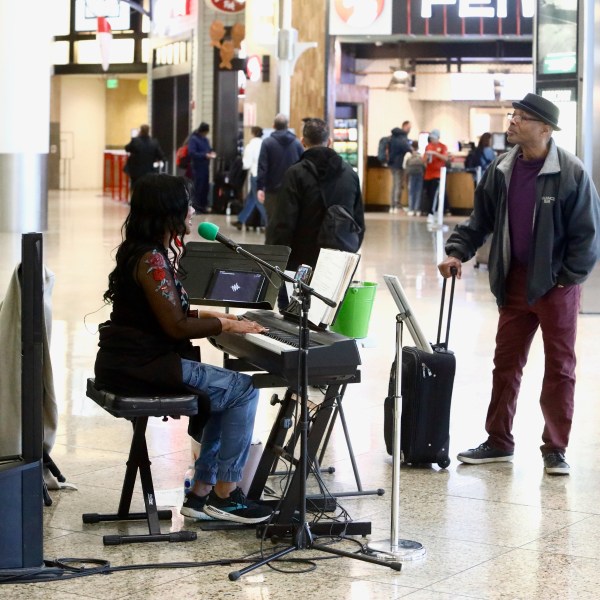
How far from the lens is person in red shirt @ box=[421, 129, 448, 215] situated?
78.2ft

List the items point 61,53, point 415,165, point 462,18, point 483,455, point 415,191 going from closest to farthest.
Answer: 1. point 483,455
2. point 462,18
3. point 415,165
4. point 415,191
5. point 61,53

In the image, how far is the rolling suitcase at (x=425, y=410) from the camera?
5891 mm

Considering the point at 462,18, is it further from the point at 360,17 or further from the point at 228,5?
the point at 228,5

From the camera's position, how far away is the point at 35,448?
432 cm

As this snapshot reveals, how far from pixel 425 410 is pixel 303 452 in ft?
5.06

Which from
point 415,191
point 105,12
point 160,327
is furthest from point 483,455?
point 105,12

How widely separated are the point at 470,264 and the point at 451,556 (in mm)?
10926

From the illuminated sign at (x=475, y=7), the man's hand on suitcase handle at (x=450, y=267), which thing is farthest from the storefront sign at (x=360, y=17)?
the man's hand on suitcase handle at (x=450, y=267)

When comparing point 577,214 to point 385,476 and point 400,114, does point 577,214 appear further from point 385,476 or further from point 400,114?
point 400,114

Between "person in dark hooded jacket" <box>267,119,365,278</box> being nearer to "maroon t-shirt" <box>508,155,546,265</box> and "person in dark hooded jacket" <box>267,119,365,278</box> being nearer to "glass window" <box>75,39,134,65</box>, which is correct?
"maroon t-shirt" <box>508,155,546,265</box>

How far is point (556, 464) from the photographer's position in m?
5.84

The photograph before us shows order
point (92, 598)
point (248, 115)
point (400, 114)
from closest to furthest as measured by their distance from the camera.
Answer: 1. point (92, 598)
2. point (248, 115)
3. point (400, 114)

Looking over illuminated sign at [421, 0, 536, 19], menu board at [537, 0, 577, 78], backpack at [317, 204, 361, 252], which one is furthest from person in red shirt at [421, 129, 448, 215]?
backpack at [317, 204, 361, 252]

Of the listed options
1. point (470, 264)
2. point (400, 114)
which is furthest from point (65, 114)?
point (470, 264)
